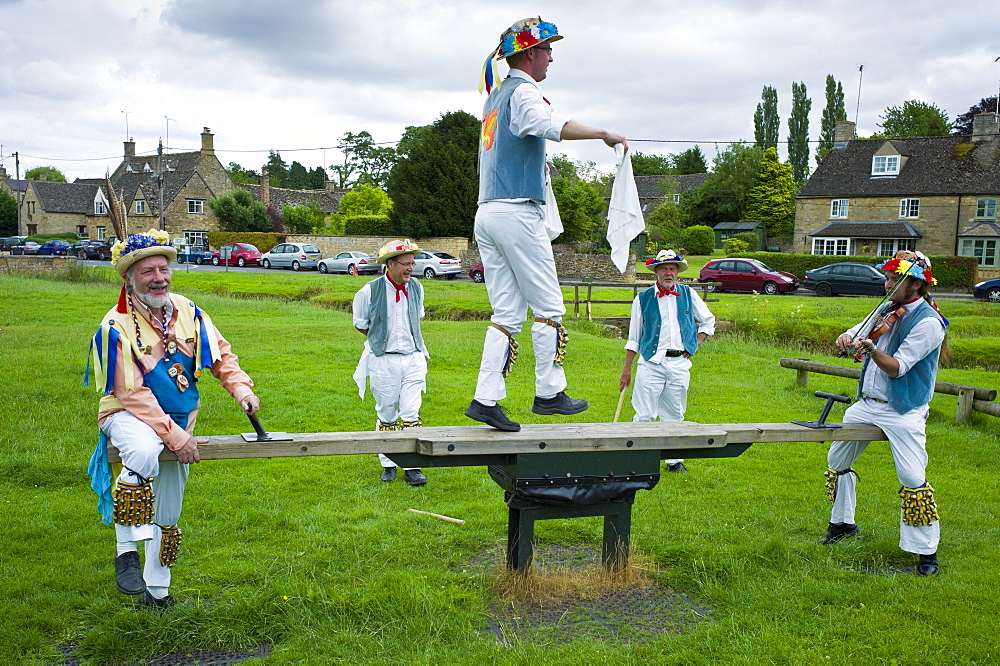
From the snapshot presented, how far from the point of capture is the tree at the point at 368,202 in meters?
54.7

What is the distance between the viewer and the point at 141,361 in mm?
4168

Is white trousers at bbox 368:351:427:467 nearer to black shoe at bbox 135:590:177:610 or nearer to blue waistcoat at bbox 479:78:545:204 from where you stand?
black shoe at bbox 135:590:177:610

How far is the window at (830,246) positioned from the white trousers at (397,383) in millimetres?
43157

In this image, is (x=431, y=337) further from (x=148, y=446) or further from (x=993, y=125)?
(x=993, y=125)

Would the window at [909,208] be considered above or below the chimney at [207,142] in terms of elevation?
below

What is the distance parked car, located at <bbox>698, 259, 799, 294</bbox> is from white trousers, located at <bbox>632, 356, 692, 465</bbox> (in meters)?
24.7

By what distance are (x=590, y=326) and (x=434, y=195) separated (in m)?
22.9

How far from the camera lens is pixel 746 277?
31.8 metres

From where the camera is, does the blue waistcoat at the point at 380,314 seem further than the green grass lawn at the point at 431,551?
Yes

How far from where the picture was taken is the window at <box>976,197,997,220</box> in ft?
138

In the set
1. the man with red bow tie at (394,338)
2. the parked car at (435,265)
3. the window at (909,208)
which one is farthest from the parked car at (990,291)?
the man with red bow tie at (394,338)

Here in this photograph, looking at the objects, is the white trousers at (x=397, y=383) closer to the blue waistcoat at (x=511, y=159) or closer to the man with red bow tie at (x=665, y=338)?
the man with red bow tie at (x=665, y=338)

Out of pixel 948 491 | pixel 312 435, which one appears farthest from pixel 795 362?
pixel 312 435

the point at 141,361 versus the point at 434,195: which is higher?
the point at 434,195
